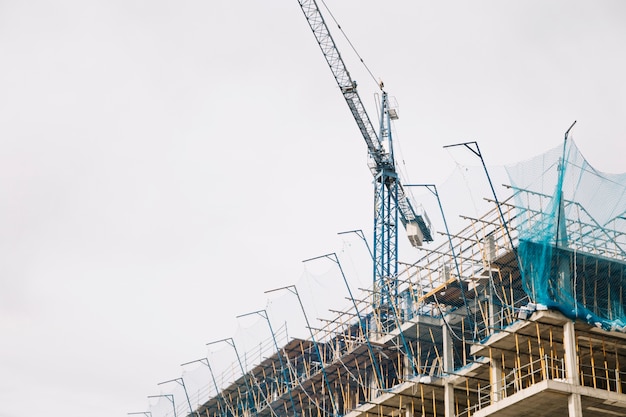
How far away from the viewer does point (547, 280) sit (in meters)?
43.3

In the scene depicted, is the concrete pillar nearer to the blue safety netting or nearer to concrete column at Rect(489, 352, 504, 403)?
concrete column at Rect(489, 352, 504, 403)

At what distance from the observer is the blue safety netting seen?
4369cm

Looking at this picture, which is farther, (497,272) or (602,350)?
(497,272)

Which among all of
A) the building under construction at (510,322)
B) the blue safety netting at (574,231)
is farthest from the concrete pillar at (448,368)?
the blue safety netting at (574,231)

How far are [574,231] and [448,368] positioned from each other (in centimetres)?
1051

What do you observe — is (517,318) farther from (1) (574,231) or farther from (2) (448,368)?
(2) (448,368)

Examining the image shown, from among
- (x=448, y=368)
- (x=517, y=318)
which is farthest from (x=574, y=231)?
(x=448, y=368)

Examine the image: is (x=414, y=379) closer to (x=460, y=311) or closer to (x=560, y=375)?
(x=460, y=311)

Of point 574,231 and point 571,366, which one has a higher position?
point 574,231

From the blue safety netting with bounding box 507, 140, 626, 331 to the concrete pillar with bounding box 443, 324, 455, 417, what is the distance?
787 centimetres

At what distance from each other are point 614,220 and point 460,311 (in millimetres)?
10343

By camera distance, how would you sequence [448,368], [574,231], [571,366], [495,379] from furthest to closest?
[448,368]
[495,379]
[574,231]
[571,366]

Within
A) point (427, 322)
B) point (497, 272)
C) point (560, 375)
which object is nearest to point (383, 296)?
point (427, 322)

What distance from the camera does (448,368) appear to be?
166ft
